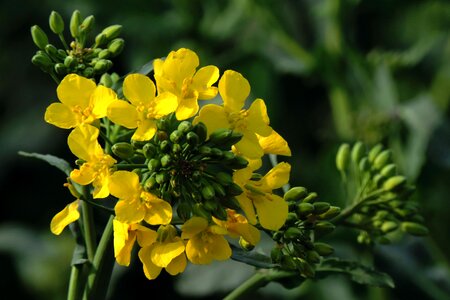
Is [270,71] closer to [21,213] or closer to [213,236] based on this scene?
[21,213]

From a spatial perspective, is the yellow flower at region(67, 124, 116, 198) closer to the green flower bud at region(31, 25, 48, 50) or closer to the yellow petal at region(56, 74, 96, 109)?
the yellow petal at region(56, 74, 96, 109)

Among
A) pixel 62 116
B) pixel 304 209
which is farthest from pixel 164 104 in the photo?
pixel 304 209

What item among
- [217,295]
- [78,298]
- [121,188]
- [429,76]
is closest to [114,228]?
[121,188]

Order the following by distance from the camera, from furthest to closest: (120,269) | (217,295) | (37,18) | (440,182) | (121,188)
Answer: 1. (37,18)
2. (440,182)
3. (217,295)
4. (120,269)
5. (121,188)

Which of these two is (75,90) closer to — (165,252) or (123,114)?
(123,114)

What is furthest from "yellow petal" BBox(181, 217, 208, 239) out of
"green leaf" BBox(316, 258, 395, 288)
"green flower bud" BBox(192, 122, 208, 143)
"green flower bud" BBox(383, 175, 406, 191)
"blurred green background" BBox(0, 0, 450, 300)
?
"blurred green background" BBox(0, 0, 450, 300)
